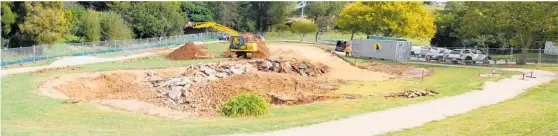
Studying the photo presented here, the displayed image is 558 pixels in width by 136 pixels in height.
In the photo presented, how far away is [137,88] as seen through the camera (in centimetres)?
2836

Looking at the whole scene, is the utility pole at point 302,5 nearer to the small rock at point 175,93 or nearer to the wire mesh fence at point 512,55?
the wire mesh fence at point 512,55

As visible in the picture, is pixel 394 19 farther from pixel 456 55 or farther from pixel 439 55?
pixel 456 55

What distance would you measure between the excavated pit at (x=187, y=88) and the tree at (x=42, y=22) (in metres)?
17.8

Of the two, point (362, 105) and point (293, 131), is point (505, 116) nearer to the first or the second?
point (362, 105)

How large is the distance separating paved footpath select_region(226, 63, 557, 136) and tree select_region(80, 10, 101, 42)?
43496 mm

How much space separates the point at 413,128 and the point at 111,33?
50026 millimetres

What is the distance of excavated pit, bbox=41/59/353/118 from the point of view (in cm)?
2316

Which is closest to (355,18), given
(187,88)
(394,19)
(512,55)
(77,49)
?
(394,19)

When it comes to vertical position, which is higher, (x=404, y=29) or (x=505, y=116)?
(x=404, y=29)

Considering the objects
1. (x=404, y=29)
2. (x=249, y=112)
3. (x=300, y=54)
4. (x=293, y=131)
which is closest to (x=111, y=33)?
(x=300, y=54)

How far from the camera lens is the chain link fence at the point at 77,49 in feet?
127

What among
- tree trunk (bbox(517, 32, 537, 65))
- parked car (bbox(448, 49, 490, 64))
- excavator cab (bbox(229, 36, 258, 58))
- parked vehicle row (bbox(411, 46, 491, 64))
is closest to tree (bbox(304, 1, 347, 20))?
parked vehicle row (bbox(411, 46, 491, 64))

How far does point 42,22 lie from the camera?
4641 cm

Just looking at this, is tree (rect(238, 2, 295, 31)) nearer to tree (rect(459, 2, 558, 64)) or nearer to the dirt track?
the dirt track
